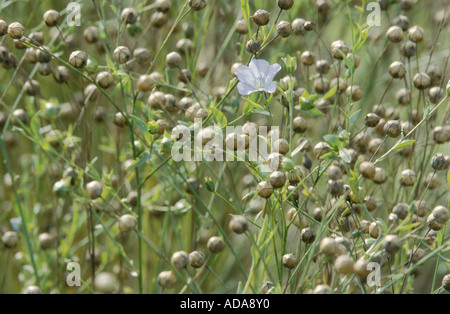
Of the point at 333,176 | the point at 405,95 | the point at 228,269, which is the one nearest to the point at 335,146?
the point at 333,176

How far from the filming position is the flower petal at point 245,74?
26.0 inches

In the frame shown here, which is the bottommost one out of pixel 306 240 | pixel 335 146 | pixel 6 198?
pixel 6 198

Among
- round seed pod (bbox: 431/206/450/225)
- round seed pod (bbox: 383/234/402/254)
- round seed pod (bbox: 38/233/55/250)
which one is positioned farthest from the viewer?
round seed pod (bbox: 38/233/55/250)

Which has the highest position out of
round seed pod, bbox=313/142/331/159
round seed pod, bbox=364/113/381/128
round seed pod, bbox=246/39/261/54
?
round seed pod, bbox=246/39/261/54

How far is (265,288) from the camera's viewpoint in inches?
26.4

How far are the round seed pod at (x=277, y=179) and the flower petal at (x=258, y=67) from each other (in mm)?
145

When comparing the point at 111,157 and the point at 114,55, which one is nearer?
the point at 114,55

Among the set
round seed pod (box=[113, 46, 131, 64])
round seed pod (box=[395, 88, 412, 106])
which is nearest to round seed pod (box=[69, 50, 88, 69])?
round seed pod (box=[113, 46, 131, 64])

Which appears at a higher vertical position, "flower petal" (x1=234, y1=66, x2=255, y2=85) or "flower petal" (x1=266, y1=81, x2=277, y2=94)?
"flower petal" (x1=234, y1=66, x2=255, y2=85)

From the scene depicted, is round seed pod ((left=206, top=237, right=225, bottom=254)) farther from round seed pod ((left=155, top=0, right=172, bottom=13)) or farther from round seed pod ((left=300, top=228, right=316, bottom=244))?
round seed pod ((left=155, top=0, right=172, bottom=13))

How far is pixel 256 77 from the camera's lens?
2.19 feet

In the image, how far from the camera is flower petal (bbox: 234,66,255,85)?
0.66 metres
